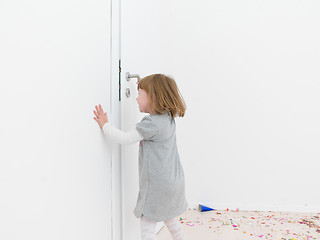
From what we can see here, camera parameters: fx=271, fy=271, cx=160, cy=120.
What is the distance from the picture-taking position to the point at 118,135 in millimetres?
944

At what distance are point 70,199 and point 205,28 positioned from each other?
1760 mm

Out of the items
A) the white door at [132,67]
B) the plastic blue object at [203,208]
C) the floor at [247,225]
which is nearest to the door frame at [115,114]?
the white door at [132,67]

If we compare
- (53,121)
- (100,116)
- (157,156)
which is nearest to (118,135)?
(100,116)

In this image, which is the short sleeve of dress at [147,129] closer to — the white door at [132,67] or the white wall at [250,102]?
the white door at [132,67]

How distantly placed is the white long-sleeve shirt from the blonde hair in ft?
0.48

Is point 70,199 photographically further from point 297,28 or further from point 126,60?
point 297,28

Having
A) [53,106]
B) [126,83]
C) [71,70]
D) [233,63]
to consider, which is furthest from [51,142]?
[233,63]

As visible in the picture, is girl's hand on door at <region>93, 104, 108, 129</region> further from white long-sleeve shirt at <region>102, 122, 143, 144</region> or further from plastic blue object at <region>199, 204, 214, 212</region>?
plastic blue object at <region>199, 204, 214, 212</region>

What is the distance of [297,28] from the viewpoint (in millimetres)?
1982

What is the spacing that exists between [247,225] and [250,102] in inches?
34.2

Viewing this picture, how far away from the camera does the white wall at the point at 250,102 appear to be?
196 cm

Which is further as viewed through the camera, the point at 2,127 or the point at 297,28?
the point at 297,28

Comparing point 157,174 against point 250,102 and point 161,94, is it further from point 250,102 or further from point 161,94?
point 250,102

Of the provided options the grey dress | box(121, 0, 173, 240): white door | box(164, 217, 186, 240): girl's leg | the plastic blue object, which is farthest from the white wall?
the grey dress
